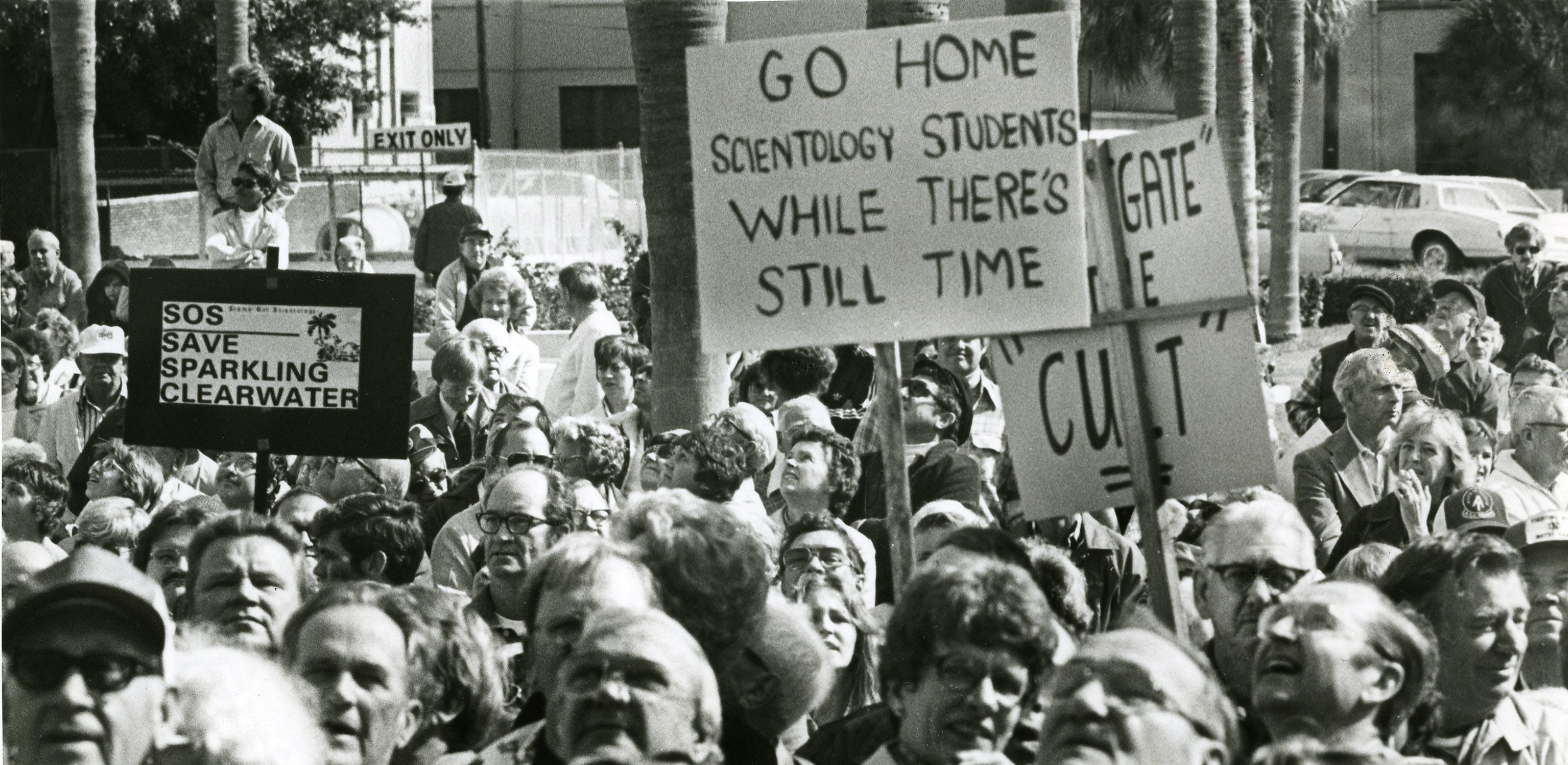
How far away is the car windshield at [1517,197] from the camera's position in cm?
3247

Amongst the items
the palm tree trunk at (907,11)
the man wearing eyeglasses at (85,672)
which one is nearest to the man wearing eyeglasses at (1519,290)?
the palm tree trunk at (907,11)

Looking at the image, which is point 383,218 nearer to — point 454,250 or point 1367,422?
point 454,250

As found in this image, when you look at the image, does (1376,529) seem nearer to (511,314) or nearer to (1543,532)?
(1543,532)

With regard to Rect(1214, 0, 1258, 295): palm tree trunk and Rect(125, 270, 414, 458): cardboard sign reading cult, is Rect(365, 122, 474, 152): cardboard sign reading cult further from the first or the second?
Rect(125, 270, 414, 458): cardboard sign reading cult

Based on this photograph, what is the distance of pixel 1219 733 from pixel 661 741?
0.92m

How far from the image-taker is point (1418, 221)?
31859 millimetres

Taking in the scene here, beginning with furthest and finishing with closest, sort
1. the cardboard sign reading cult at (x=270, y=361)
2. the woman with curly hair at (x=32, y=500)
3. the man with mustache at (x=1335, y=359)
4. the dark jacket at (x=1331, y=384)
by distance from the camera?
the man with mustache at (x=1335, y=359), the dark jacket at (x=1331, y=384), the woman with curly hair at (x=32, y=500), the cardboard sign reading cult at (x=270, y=361)

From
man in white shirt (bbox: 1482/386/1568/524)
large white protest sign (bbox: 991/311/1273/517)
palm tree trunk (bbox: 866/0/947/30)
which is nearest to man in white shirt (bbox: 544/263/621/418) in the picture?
palm tree trunk (bbox: 866/0/947/30)

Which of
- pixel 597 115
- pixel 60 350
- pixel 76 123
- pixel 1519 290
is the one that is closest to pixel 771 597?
pixel 60 350

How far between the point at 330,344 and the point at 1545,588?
368 centimetres

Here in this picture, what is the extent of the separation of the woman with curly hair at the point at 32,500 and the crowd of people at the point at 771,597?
16 mm

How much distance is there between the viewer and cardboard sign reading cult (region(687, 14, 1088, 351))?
5.52 m

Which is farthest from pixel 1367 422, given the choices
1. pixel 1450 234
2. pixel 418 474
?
pixel 1450 234

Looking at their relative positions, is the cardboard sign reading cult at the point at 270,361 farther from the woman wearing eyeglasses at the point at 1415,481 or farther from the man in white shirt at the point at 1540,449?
the man in white shirt at the point at 1540,449
